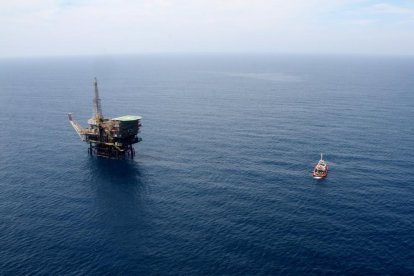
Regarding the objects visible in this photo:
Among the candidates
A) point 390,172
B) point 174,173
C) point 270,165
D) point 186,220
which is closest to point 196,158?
point 174,173

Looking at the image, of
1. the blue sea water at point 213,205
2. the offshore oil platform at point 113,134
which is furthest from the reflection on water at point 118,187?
the offshore oil platform at point 113,134

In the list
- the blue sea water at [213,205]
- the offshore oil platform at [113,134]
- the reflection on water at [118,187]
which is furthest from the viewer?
the offshore oil platform at [113,134]

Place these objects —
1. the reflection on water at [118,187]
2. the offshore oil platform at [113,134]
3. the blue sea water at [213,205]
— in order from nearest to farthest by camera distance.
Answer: the blue sea water at [213,205], the reflection on water at [118,187], the offshore oil platform at [113,134]

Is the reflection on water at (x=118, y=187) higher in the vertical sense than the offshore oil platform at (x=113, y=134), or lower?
lower

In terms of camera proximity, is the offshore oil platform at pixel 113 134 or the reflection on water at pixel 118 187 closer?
the reflection on water at pixel 118 187

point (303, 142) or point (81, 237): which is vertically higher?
point (303, 142)

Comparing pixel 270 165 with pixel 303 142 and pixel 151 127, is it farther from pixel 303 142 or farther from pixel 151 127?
pixel 151 127

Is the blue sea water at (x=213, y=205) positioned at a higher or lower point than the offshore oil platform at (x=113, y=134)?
lower

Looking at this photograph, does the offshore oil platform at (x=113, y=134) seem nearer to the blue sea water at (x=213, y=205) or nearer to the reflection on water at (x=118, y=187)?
the reflection on water at (x=118, y=187)
